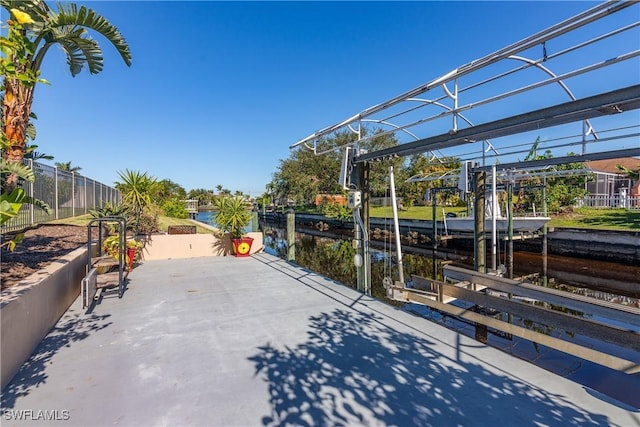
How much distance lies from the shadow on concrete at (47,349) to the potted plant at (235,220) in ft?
16.3

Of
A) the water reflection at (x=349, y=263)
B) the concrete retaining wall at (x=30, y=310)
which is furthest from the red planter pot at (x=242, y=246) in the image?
the concrete retaining wall at (x=30, y=310)

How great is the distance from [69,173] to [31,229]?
11.4 ft

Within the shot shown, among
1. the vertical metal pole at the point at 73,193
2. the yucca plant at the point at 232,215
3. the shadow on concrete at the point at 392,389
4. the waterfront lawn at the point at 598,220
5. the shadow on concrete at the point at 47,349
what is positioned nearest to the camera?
the shadow on concrete at the point at 392,389

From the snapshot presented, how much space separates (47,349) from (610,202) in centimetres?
2774

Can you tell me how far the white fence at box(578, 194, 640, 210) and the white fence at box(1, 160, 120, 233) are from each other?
2601 cm

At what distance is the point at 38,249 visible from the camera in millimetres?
5621

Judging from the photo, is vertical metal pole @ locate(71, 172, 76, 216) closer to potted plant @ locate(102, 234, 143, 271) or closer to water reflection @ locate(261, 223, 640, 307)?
potted plant @ locate(102, 234, 143, 271)

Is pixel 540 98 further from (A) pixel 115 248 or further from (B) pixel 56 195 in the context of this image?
(B) pixel 56 195

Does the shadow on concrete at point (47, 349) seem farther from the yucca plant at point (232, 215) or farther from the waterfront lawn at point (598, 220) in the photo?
the waterfront lawn at point (598, 220)

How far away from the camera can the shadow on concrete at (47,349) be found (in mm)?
2613

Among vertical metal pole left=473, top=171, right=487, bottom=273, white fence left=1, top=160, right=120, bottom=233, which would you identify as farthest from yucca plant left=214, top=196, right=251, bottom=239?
vertical metal pole left=473, top=171, right=487, bottom=273

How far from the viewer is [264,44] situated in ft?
43.3

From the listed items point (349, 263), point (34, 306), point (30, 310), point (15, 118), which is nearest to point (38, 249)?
point (15, 118)

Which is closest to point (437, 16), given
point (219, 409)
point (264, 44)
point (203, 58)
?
point (264, 44)
